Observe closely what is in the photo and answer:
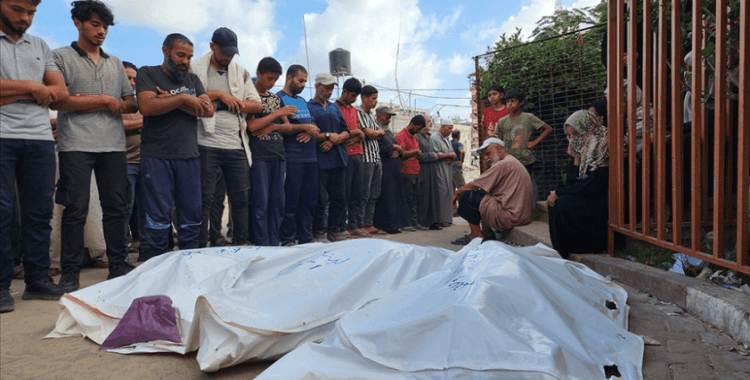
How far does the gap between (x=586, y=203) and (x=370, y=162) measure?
10.7 feet

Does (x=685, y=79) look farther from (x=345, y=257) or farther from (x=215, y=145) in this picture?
(x=215, y=145)

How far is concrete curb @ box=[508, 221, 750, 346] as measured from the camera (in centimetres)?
247

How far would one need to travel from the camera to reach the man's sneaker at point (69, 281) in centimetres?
358

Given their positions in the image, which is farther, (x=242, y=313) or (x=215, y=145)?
(x=215, y=145)

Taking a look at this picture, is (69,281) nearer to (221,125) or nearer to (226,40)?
Result: (221,125)

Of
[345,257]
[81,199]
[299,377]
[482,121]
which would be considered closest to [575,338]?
[299,377]

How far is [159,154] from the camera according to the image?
163 inches

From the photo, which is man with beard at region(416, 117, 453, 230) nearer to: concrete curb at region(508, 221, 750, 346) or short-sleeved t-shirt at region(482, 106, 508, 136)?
short-sleeved t-shirt at region(482, 106, 508, 136)

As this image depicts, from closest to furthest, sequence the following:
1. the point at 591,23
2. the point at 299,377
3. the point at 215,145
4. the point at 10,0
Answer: the point at 299,377
the point at 10,0
the point at 215,145
the point at 591,23

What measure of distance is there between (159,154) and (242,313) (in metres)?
2.42

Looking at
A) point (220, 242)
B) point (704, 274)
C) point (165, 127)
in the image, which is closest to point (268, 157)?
point (165, 127)

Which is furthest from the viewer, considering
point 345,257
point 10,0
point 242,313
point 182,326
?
point 10,0

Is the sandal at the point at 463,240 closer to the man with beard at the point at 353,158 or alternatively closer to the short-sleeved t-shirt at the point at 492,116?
the man with beard at the point at 353,158

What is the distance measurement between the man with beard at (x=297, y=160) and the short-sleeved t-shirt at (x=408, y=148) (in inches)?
93.0
